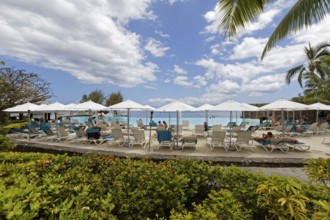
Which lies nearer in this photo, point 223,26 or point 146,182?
point 146,182

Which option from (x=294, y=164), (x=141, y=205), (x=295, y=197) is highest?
(x=295, y=197)

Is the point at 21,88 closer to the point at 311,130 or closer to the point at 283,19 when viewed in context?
the point at 283,19

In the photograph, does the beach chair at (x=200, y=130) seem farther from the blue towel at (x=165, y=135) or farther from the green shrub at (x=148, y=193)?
the green shrub at (x=148, y=193)

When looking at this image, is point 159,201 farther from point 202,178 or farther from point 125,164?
point 125,164

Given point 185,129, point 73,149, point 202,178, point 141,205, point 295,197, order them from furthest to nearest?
point 185,129 < point 73,149 < point 202,178 < point 141,205 < point 295,197

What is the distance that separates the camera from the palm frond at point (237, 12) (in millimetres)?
4391

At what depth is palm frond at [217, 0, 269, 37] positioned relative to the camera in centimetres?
439

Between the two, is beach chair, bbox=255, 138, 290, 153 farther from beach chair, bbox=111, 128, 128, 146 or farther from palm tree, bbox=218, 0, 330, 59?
beach chair, bbox=111, 128, 128, 146

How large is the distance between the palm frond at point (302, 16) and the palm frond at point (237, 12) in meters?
0.61

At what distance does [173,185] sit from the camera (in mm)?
3133

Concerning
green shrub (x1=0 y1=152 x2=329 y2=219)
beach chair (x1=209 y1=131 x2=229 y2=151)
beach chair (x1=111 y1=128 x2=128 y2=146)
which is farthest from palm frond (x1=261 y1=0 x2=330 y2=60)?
beach chair (x1=111 y1=128 x2=128 y2=146)

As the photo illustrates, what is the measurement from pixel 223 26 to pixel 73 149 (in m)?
7.89

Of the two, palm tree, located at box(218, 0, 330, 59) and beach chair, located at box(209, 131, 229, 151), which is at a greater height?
palm tree, located at box(218, 0, 330, 59)

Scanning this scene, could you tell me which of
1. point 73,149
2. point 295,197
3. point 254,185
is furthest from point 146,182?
point 73,149
